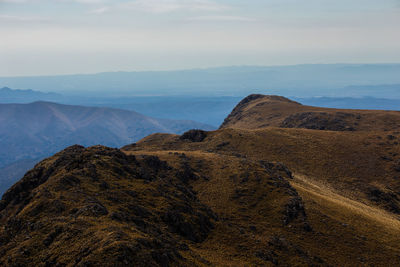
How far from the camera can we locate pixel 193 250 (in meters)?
36.0

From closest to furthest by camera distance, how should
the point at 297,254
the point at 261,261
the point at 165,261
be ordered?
the point at 165,261 → the point at 261,261 → the point at 297,254

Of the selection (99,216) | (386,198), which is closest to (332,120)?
(386,198)

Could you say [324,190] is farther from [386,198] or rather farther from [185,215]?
[185,215]

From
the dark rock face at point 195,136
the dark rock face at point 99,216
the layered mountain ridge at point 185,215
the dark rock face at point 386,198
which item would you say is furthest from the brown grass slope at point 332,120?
the dark rock face at point 99,216

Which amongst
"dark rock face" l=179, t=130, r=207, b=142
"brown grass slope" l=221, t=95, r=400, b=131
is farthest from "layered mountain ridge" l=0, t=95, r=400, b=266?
"brown grass slope" l=221, t=95, r=400, b=131

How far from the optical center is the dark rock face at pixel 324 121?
136m

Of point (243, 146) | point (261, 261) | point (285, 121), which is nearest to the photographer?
point (261, 261)

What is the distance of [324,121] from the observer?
144 meters

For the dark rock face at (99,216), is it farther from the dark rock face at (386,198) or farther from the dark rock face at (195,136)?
the dark rock face at (386,198)

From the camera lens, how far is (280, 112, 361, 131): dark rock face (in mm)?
136475

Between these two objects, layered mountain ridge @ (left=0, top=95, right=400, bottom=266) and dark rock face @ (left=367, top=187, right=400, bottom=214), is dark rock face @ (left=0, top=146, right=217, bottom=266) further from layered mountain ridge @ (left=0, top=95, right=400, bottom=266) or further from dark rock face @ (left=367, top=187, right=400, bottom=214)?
dark rock face @ (left=367, top=187, right=400, bottom=214)

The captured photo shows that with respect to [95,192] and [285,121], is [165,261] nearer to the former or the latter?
[95,192]

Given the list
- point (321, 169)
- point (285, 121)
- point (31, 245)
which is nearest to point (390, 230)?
point (321, 169)

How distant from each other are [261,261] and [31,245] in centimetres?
2652
